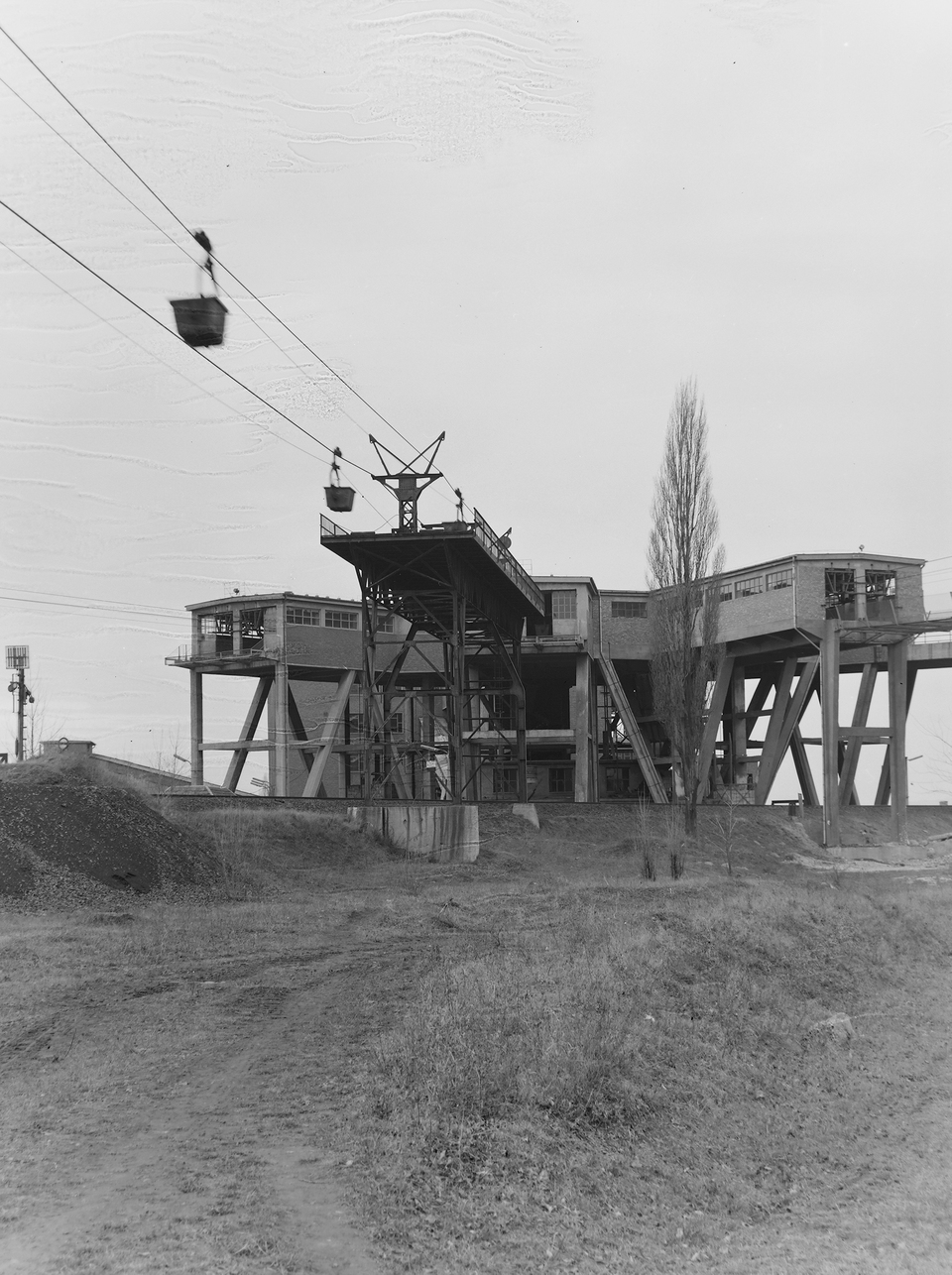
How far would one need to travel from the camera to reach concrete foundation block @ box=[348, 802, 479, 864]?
107ft

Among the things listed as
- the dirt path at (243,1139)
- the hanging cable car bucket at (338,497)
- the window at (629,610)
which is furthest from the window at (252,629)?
the dirt path at (243,1139)

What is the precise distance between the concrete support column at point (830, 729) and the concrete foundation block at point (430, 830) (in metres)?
16.8

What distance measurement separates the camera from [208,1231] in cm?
622

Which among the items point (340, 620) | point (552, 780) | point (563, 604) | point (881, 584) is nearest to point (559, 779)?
point (552, 780)

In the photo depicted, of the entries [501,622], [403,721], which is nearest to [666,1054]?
[501,622]

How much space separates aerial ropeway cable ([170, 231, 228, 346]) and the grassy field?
308 inches

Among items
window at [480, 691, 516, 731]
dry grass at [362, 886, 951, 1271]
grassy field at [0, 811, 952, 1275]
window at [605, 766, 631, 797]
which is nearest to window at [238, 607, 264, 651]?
window at [480, 691, 516, 731]

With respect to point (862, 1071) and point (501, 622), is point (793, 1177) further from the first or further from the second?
point (501, 622)

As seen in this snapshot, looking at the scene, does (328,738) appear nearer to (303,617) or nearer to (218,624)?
(303,617)

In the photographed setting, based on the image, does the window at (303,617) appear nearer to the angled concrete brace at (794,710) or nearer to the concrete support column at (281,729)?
the concrete support column at (281,729)

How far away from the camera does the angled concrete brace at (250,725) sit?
55.8m

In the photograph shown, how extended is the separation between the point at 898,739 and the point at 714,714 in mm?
8983

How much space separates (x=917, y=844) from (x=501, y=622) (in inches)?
768

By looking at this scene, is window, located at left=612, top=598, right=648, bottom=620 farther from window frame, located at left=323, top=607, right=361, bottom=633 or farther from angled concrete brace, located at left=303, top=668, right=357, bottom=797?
angled concrete brace, located at left=303, top=668, right=357, bottom=797
